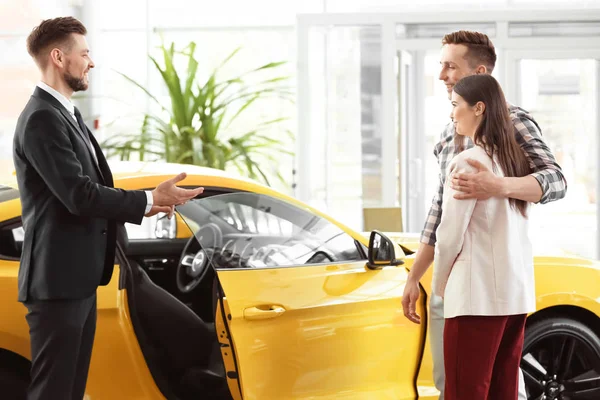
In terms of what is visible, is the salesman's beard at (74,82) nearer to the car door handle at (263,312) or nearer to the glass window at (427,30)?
the car door handle at (263,312)

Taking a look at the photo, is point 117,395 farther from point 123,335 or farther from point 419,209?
point 419,209

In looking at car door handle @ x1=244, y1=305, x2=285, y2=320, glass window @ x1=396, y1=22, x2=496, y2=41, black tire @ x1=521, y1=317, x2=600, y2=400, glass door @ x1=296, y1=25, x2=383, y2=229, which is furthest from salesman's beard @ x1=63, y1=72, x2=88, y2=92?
glass window @ x1=396, y1=22, x2=496, y2=41

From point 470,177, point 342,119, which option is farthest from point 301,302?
point 342,119

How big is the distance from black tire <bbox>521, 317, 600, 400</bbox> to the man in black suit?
157 centimetres

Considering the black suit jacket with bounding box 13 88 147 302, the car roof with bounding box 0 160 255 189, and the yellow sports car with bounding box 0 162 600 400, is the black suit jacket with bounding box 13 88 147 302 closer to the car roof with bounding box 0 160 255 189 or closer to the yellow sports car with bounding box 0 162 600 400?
the yellow sports car with bounding box 0 162 600 400

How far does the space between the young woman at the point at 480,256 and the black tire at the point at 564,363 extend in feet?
2.98

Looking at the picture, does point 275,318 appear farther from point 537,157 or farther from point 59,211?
point 537,157

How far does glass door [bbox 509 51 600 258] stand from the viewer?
7.86 meters

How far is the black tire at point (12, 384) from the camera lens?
2611mm

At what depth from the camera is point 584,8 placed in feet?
25.8

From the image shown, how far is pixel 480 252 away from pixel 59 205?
3.85ft

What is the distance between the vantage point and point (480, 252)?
229 cm

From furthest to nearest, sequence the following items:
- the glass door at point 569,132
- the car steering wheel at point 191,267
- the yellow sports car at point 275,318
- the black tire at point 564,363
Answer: the glass door at point 569,132 → the car steering wheel at point 191,267 → the black tire at point 564,363 → the yellow sports car at point 275,318

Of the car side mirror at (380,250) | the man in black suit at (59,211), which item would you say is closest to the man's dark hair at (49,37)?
the man in black suit at (59,211)
